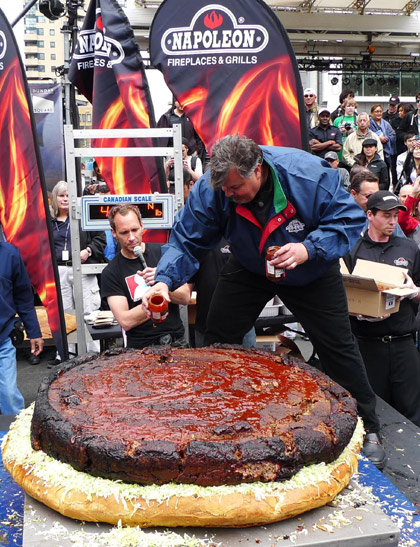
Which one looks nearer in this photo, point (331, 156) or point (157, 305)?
point (157, 305)

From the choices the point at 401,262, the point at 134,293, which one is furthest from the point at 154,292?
the point at 401,262

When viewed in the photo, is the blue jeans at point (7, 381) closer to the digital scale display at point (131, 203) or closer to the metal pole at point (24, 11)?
the digital scale display at point (131, 203)

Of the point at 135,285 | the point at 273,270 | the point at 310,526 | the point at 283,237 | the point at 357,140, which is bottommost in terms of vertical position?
the point at 310,526

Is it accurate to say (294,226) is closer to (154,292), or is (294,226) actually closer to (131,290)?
(154,292)

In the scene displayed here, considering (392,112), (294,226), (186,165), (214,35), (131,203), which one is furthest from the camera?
(392,112)

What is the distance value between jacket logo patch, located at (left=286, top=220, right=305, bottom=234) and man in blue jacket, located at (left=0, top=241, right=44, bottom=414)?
7.63ft

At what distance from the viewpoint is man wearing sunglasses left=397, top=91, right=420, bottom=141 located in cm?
1266

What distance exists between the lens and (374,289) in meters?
4.08

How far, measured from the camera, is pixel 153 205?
4719mm

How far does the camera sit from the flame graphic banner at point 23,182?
4.75 m

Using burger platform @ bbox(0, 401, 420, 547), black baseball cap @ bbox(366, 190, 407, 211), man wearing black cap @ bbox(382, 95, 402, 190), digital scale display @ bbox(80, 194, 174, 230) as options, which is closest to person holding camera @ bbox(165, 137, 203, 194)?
digital scale display @ bbox(80, 194, 174, 230)

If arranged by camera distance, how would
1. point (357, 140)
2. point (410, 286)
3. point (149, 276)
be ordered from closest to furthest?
1. point (149, 276)
2. point (410, 286)
3. point (357, 140)

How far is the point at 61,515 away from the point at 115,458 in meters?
0.34

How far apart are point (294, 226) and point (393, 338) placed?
4.76 feet
